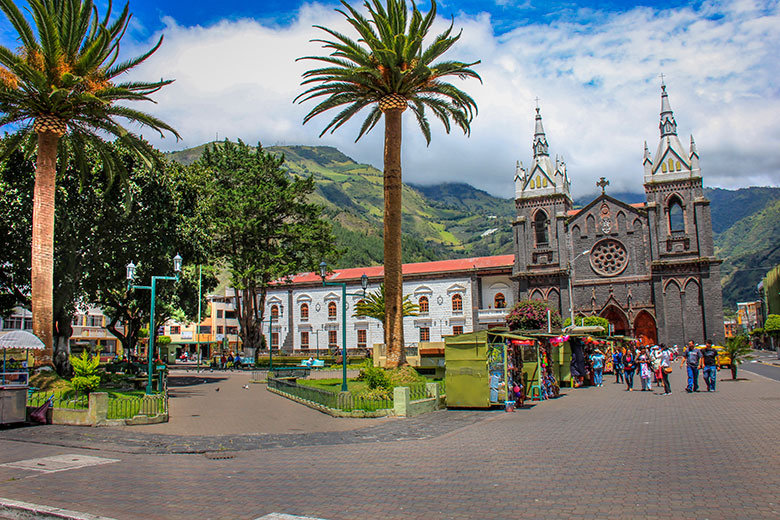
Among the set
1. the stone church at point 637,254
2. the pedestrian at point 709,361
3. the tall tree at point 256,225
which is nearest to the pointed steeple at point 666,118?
the stone church at point 637,254

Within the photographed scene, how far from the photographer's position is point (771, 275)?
10519 centimetres

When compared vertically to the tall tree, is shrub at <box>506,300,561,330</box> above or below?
below

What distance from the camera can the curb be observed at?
668 centimetres

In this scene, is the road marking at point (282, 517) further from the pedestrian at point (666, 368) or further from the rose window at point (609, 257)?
the rose window at point (609, 257)

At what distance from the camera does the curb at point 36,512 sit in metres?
6.68

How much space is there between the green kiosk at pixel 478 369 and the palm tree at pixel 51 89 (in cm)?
1305

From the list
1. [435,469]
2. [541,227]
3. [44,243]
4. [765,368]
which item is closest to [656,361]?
[435,469]

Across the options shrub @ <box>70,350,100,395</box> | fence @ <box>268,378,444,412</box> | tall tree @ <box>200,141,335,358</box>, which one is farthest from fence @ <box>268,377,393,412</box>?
tall tree @ <box>200,141,335,358</box>

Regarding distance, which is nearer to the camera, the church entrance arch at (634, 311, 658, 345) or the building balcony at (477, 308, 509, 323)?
the church entrance arch at (634, 311, 658, 345)

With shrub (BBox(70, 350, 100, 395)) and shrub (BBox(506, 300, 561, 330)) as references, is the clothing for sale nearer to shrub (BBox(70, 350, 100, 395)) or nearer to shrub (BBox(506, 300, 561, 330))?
shrub (BBox(70, 350, 100, 395))

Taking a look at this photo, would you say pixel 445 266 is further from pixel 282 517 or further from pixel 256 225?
pixel 282 517

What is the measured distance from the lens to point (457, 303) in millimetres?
60094

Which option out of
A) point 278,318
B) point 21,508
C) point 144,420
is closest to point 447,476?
point 21,508

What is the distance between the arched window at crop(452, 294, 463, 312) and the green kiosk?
4253 cm
